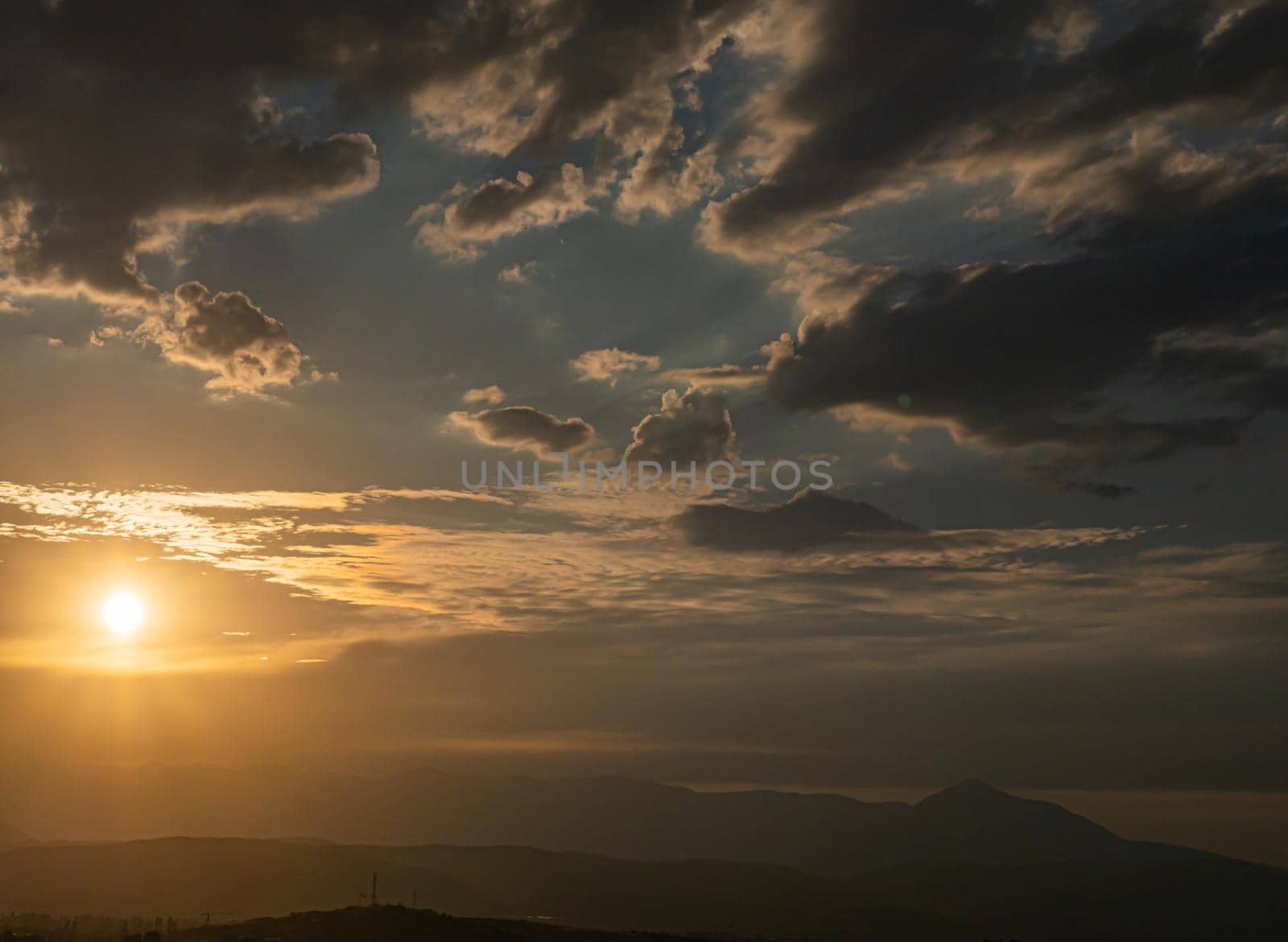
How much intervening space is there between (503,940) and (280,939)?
29.5 metres

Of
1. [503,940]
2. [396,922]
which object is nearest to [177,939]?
[396,922]

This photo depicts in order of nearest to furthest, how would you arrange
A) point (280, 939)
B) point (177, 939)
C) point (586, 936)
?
point (280, 939)
point (177, 939)
point (586, 936)

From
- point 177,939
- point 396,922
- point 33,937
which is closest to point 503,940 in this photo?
point 396,922

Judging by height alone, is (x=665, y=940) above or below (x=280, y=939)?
below

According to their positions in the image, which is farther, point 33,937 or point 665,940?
point 665,940

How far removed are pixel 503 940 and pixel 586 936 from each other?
17.3 meters

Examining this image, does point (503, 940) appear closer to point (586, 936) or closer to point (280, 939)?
point (586, 936)

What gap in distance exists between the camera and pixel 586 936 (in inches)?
5669

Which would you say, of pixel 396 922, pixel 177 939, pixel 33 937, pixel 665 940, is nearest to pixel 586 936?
pixel 665 940

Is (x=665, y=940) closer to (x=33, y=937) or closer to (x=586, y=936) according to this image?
(x=586, y=936)

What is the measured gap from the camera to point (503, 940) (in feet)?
432

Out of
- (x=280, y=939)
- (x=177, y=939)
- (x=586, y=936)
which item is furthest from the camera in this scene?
(x=586, y=936)

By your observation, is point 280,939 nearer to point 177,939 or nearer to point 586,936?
point 177,939

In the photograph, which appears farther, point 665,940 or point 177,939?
point 665,940
